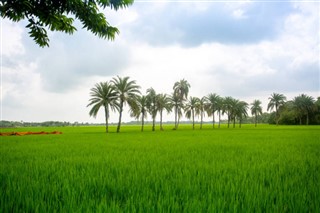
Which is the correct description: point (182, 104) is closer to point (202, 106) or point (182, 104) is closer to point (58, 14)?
point (202, 106)

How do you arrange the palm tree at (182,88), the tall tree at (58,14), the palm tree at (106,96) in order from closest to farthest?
the tall tree at (58,14), the palm tree at (106,96), the palm tree at (182,88)

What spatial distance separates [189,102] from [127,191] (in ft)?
201

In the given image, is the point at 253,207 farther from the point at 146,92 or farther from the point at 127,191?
the point at 146,92

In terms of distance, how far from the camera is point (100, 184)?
13.2 feet

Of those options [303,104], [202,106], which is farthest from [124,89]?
[303,104]

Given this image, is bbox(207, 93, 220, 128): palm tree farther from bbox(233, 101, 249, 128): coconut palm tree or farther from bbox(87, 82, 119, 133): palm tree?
bbox(87, 82, 119, 133): palm tree

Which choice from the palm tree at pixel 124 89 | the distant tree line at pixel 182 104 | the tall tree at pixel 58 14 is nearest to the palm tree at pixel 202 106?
the distant tree line at pixel 182 104

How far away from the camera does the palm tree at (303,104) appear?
74562 mm

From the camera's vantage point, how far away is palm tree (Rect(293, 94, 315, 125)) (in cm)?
7456

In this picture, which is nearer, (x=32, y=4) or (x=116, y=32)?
(x=32, y=4)

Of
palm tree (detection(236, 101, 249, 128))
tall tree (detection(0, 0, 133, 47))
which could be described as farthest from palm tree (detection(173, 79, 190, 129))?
tall tree (detection(0, 0, 133, 47))

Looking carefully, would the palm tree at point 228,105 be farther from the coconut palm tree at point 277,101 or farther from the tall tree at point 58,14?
A: the tall tree at point 58,14

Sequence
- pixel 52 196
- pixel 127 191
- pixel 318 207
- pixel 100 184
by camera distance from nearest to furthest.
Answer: pixel 318 207, pixel 52 196, pixel 127 191, pixel 100 184

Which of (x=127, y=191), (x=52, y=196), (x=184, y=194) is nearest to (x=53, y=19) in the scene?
(x=52, y=196)
